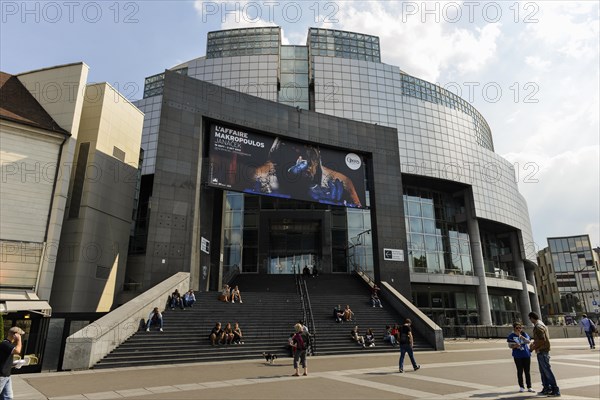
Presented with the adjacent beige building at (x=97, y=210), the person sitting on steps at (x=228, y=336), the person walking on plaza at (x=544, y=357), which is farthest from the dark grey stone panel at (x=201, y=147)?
the person walking on plaza at (x=544, y=357)

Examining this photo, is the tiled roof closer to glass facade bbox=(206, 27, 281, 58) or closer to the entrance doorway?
the entrance doorway

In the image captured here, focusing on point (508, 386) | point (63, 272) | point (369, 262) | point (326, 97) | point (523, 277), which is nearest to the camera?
point (508, 386)

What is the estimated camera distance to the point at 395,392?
8.73 metres

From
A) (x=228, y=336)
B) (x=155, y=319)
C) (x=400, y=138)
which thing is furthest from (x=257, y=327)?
(x=400, y=138)

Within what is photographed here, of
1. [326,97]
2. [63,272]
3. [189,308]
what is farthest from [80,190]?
[326,97]

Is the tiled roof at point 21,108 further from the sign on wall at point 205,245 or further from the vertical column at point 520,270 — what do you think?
the vertical column at point 520,270

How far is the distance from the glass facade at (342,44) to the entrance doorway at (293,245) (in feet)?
79.9

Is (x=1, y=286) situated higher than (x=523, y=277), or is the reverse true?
(x=523, y=277)

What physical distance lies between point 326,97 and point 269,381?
40.5 meters

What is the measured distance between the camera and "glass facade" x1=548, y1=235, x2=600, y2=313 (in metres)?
86.8

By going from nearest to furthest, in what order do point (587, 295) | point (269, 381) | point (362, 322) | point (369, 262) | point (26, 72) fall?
point (269, 381) < point (362, 322) < point (26, 72) < point (369, 262) < point (587, 295)

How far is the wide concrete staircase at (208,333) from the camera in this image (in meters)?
15.1

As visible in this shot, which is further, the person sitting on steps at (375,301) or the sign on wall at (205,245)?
the sign on wall at (205,245)

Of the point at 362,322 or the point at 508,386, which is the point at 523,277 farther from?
the point at 508,386
